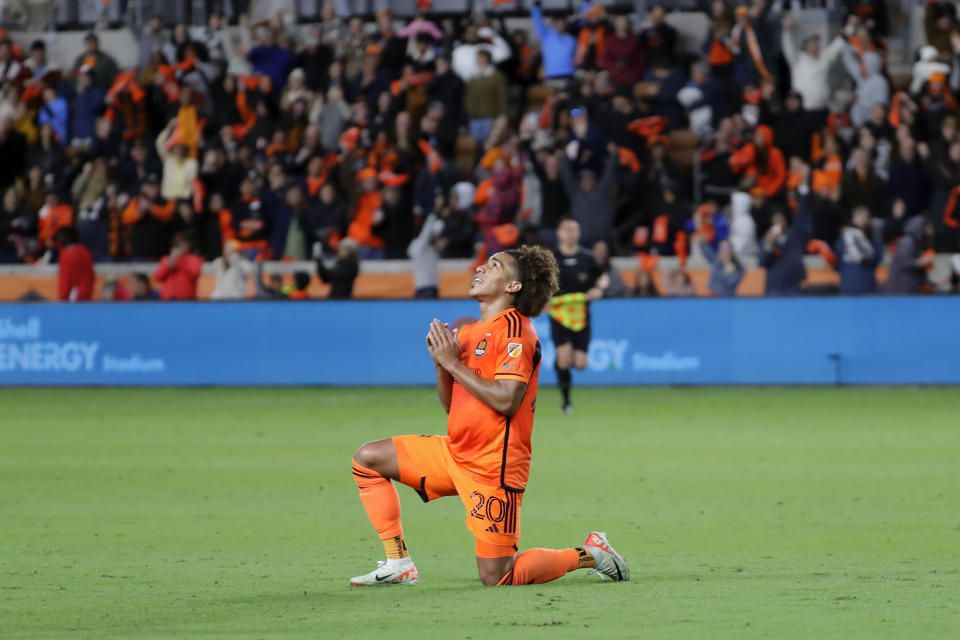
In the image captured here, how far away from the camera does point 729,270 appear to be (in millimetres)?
22703

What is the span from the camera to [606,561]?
25.0 feet

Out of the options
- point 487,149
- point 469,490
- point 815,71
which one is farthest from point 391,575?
point 815,71

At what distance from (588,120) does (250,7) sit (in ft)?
30.1

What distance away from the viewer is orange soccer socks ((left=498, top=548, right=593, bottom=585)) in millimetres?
7512

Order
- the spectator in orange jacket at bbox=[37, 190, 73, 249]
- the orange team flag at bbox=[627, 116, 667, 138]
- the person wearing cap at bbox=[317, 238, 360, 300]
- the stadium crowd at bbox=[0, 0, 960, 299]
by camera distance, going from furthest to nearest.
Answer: the spectator in orange jacket at bbox=[37, 190, 73, 249]
the orange team flag at bbox=[627, 116, 667, 138]
the person wearing cap at bbox=[317, 238, 360, 300]
the stadium crowd at bbox=[0, 0, 960, 299]

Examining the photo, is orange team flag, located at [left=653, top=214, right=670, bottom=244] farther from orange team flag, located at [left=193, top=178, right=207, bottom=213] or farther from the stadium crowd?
orange team flag, located at [left=193, top=178, right=207, bottom=213]

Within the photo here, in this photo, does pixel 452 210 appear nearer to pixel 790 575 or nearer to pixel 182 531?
pixel 182 531

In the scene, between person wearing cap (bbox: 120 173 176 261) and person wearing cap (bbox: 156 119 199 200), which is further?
person wearing cap (bbox: 156 119 199 200)

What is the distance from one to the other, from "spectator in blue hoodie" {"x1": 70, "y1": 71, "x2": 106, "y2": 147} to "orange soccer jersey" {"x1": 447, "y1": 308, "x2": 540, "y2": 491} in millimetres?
21937

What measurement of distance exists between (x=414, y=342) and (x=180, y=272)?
4.23 m

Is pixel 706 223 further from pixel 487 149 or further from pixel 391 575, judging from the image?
pixel 391 575

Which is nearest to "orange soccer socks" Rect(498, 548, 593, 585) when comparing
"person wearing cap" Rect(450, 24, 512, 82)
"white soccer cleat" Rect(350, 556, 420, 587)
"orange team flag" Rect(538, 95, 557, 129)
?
"white soccer cleat" Rect(350, 556, 420, 587)

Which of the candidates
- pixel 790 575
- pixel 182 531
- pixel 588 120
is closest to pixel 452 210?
pixel 588 120

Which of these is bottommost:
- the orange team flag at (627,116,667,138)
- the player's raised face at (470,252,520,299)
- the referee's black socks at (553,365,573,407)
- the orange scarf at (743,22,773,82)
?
the referee's black socks at (553,365,573,407)
